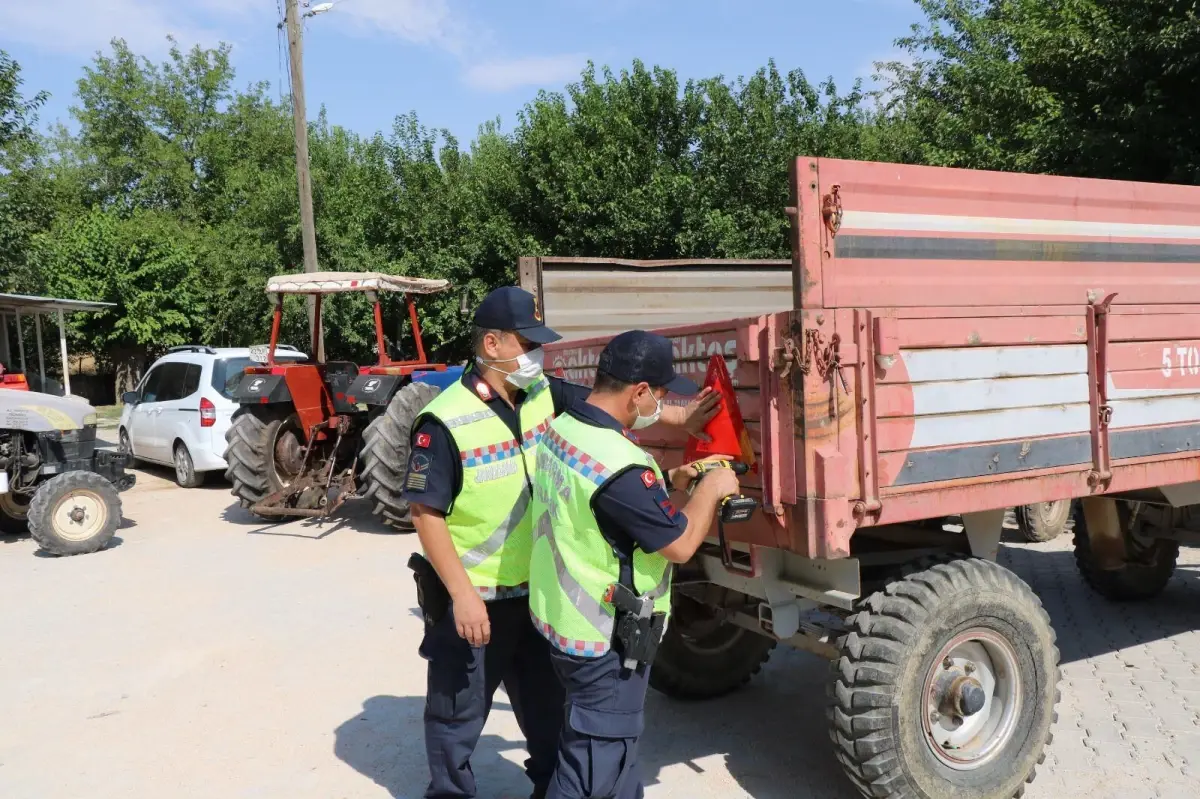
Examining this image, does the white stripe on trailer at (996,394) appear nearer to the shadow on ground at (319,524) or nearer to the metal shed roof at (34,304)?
the shadow on ground at (319,524)

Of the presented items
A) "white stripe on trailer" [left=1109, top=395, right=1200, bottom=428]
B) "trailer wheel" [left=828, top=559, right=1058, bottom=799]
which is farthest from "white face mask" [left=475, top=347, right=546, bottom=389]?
"white stripe on trailer" [left=1109, top=395, right=1200, bottom=428]

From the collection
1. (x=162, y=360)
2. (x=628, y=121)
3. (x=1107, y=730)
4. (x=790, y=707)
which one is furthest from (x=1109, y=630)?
(x=628, y=121)

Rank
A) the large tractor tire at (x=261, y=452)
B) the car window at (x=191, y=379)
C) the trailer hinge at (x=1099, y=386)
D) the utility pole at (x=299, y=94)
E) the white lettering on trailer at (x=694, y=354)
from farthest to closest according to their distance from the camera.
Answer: the utility pole at (x=299, y=94) → the car window at (x=191, y=379) → the large tractor tire at (x=261, y=452) → the trailer hinge at (x=1099, y=386) → the white lettering on trailer at (x=694, y=354)

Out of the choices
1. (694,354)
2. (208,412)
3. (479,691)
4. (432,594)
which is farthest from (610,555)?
(208,412)

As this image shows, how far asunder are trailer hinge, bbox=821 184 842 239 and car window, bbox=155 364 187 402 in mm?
10432

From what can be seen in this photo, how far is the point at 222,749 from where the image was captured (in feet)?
13.1

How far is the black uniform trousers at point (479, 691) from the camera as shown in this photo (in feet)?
10.0

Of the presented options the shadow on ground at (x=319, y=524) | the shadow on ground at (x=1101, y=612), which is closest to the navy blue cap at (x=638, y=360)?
the shadow on ground at (x=1101, y=612)

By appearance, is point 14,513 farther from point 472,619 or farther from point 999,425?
point 999,425

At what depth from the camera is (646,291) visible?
221 inches

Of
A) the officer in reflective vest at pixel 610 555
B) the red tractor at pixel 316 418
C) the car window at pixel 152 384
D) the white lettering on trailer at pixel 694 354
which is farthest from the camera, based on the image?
the car window at pixel 152 384

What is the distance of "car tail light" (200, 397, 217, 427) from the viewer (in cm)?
1102

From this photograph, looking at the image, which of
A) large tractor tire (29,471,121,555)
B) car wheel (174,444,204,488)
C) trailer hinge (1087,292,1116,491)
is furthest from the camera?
car wheel (174,444,204,488)

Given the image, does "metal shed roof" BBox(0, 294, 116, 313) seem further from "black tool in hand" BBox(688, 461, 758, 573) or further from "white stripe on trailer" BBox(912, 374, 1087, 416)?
"white stripe on trailer" BBox(912, 374, 1087, 416)
